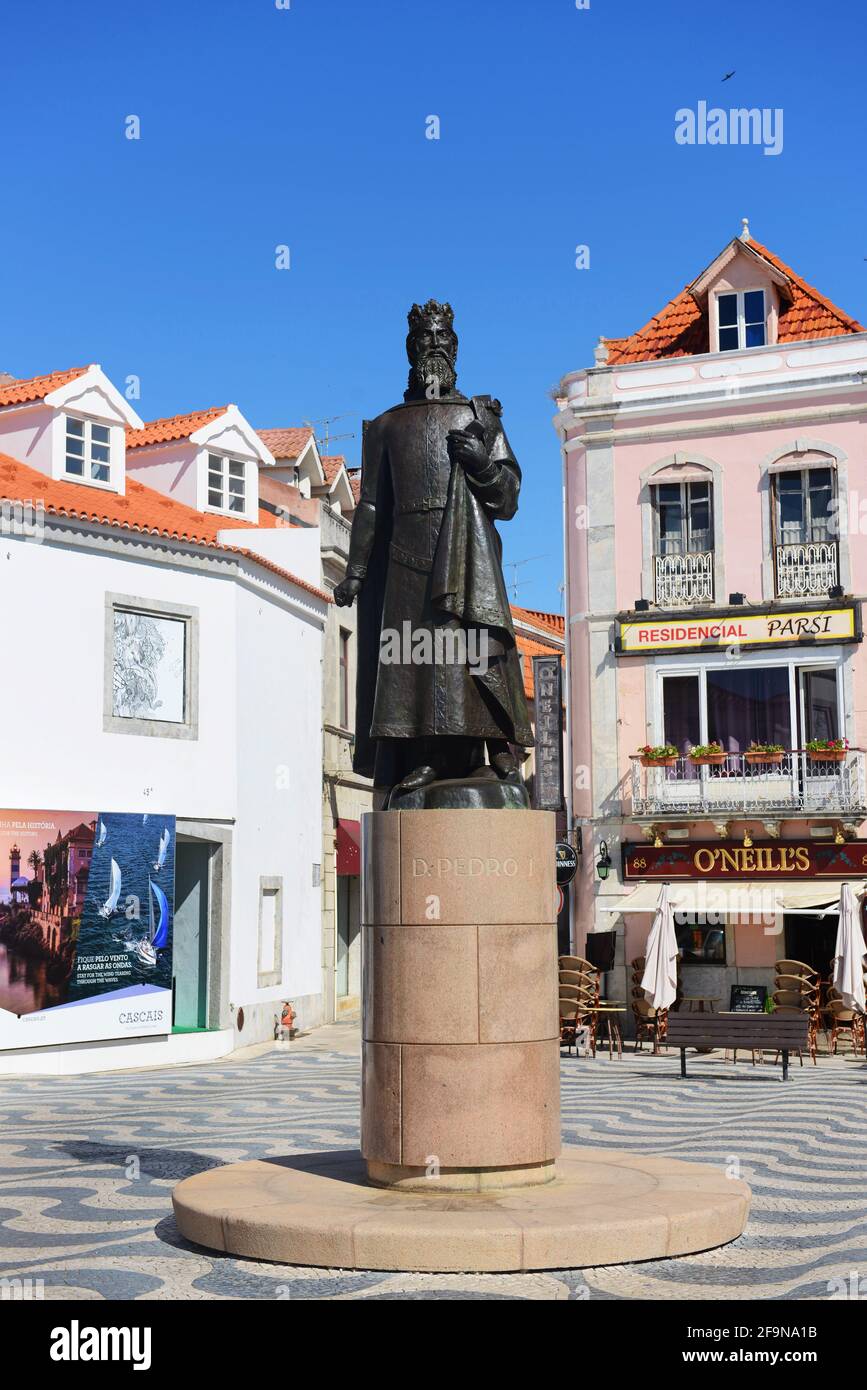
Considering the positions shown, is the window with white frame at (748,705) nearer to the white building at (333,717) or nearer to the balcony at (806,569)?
the balcony at (806,569)

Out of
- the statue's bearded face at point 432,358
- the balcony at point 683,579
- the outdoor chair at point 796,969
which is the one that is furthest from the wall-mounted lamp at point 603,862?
the statue's bearded face at point 432,358

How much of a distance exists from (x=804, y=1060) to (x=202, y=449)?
1427 cm

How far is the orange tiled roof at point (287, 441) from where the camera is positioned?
31484mm

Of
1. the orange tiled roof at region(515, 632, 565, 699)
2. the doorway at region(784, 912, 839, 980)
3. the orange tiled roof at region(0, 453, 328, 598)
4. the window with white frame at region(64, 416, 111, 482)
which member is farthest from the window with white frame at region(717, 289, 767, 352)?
the orange tiled roof at region(515, 632, 565, 699)

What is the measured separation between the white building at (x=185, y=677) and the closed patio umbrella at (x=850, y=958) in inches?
351

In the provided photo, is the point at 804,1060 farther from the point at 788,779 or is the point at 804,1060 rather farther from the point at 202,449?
the point at 202,449

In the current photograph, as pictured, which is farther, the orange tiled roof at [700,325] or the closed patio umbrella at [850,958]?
the orange tiled roof at [700,325]

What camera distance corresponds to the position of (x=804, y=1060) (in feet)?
70.3

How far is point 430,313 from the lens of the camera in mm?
9281

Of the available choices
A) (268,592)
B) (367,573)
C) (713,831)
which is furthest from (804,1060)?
(367,573)

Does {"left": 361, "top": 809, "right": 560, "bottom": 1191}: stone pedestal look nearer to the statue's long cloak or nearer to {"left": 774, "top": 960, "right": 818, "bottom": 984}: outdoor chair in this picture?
the statue's long cloak

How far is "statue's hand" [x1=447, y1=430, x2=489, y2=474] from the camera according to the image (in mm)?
8867
